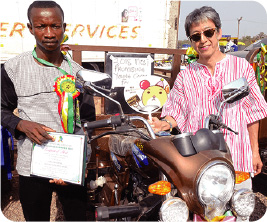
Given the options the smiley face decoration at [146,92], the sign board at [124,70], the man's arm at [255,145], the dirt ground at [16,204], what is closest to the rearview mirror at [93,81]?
the man's arm at [255,145]

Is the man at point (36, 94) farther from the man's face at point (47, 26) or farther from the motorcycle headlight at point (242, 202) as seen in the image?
the motorcycle headlight at point (242, 202)

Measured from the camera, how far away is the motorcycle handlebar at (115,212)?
121 centimetres

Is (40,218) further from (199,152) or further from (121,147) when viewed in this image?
(199,152)

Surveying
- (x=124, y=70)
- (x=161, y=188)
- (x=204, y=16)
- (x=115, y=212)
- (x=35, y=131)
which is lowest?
(x=115, y=212)

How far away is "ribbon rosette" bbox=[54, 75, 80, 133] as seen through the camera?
1.57m

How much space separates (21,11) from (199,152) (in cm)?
565

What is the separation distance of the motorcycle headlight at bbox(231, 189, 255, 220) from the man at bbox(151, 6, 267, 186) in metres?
0.56

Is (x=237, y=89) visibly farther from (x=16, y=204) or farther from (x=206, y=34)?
(x=16, y=204)

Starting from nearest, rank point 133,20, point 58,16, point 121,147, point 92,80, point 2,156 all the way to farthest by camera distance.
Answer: point 92,80
point 58,16
point 121,147
point 2,156
point 133,20

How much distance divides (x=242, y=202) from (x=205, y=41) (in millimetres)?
1063

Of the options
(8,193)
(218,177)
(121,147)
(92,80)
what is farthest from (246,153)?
(8,193)

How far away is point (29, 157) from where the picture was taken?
1583mm

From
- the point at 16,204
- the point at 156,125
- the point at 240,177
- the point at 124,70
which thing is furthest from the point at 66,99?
the point at 16,204

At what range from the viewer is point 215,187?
1.14 meters
